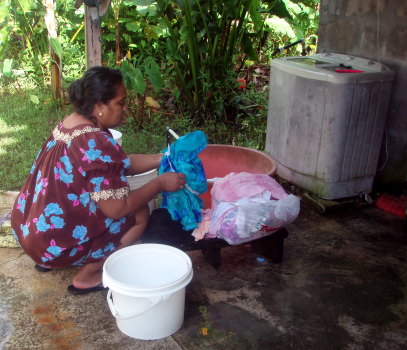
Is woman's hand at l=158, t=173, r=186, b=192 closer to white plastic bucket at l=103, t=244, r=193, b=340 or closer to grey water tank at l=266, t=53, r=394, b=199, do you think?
white plastic bucket at l=103, t=244, r=193, b=340

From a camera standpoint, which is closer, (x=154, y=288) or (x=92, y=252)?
(x=154, y=288)

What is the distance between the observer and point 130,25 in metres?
5.88

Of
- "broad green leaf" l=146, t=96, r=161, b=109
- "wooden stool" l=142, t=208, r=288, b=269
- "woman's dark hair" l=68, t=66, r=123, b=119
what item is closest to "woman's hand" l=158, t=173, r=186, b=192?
"wooden stool" l=142, t=208, r=288, b=269

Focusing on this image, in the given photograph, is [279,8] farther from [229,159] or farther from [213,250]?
[213,250]

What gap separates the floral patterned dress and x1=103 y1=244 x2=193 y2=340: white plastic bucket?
26 centimetres

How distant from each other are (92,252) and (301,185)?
5.83ft

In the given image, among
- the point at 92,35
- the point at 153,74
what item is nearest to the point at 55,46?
the point at 153,74

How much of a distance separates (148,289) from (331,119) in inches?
72.8

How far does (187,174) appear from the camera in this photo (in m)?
2.53

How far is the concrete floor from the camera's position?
2186 mm

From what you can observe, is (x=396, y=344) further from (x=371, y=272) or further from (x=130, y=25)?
(x=130, y=25)

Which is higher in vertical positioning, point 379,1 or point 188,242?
point 379,1

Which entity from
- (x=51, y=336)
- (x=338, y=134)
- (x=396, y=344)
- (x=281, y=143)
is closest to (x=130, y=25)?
(x=281, y=143)

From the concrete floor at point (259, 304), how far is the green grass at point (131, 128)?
1.63 metres
